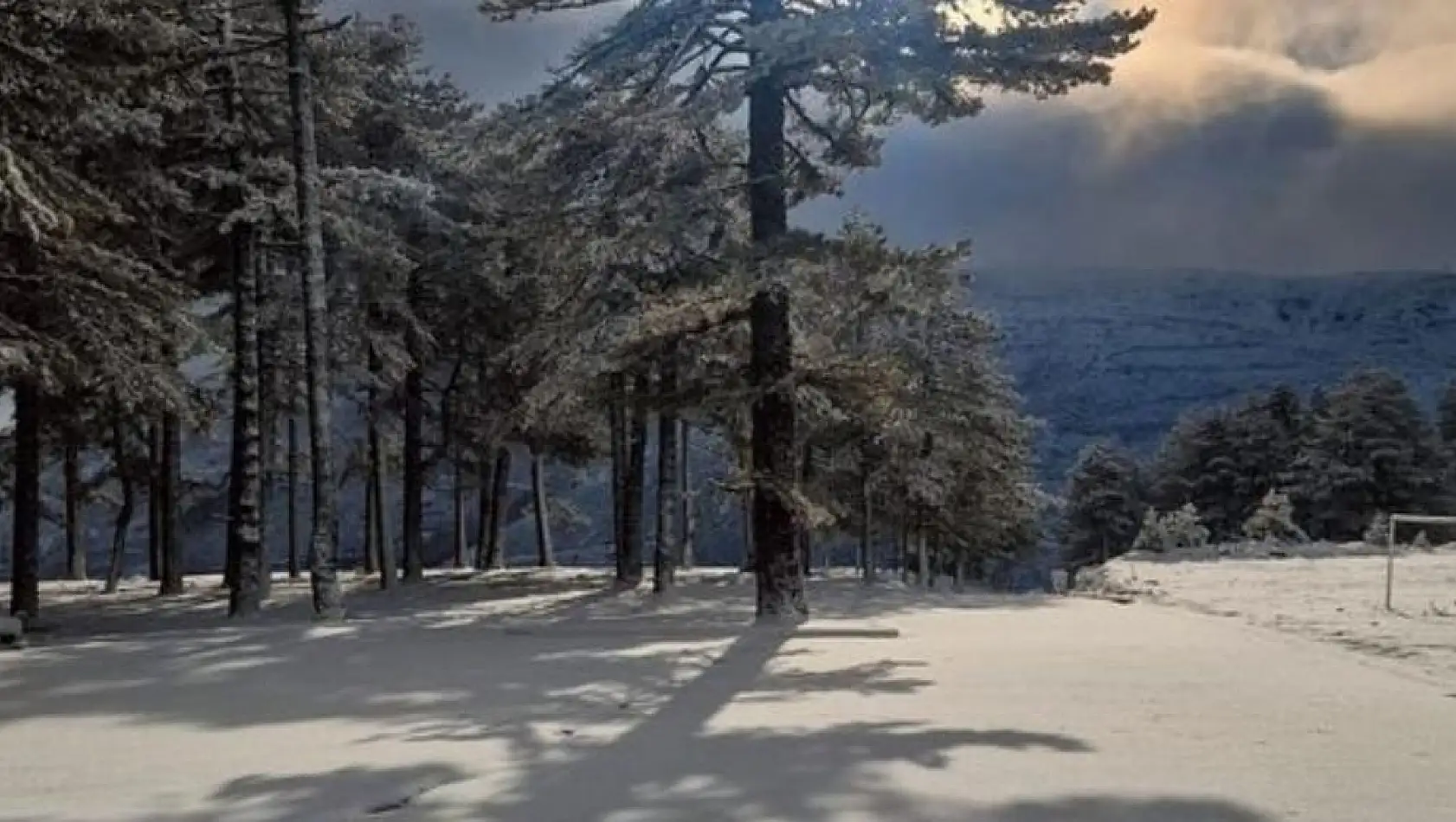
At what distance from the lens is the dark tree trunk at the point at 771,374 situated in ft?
47.5

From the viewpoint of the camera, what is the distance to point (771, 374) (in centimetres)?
1438

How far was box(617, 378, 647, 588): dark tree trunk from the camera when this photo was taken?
2372 cm

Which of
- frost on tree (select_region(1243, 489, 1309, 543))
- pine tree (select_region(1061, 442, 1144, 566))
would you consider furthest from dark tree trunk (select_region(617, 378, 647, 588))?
pine tree (select_region(1061, 442, 1144, 566))

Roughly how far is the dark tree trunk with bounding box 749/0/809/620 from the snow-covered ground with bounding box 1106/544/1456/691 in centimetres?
570

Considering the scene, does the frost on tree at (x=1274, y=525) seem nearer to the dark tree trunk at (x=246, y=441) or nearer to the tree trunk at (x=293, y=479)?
the tree trunk at (x=293, y=479)

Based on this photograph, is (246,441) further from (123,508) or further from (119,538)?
(123,508)

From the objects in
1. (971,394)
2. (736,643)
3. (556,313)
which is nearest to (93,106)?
(556,313)

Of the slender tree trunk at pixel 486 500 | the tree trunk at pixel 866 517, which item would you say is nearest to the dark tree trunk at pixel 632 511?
the tree trunk at pixel 866 517

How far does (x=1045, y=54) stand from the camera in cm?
1434

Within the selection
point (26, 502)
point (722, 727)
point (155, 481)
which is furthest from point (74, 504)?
point (722, 727)

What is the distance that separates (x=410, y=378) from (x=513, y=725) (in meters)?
22.3

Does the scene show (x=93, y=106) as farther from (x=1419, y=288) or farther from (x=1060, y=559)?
(x=1419, y=288)

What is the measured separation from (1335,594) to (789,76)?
12914mm

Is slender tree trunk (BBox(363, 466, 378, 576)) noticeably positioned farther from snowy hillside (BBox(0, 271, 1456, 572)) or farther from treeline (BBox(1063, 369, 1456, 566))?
snowy hillside (BBox(0, 271, 1456, 572))
